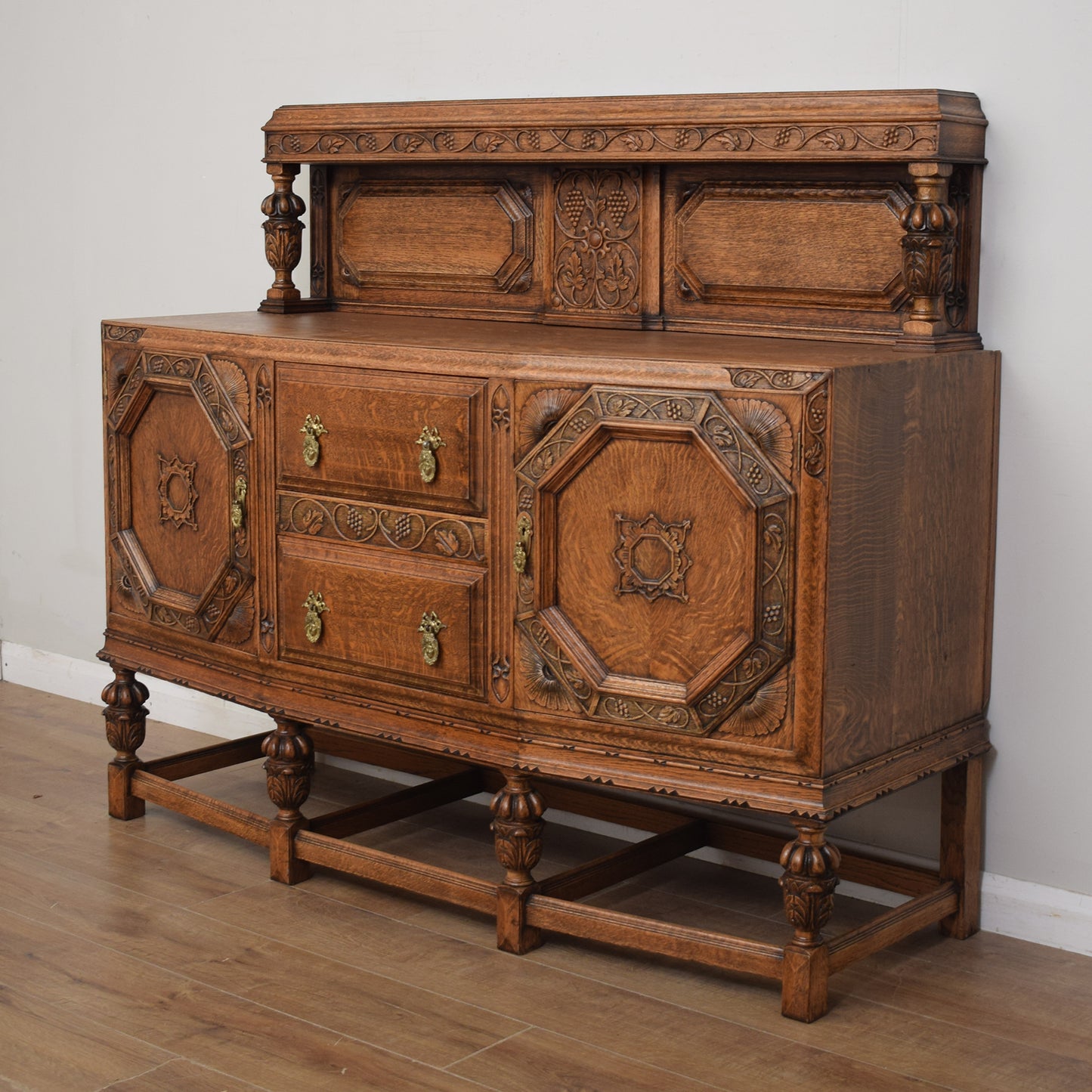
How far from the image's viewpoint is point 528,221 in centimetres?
336

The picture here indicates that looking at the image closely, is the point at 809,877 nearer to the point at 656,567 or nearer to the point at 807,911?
the point at 807,911

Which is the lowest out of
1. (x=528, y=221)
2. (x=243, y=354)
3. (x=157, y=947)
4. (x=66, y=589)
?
(x=157, y=947)

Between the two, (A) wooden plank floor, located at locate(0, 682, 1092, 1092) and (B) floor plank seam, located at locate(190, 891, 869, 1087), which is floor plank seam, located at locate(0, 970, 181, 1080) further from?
(B) floor plank seam, located at locate(190, 891, 869, 1087)

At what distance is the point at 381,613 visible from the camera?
2.98 meters

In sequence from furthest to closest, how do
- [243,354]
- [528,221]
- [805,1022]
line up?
[528,221], [243,354], [805,1022]

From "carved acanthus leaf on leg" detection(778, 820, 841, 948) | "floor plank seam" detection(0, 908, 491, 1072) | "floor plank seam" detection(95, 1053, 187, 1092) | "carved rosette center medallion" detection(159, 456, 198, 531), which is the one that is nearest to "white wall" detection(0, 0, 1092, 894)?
"carved acanthus leaf on leg" detection(778, 820, 841, 948)

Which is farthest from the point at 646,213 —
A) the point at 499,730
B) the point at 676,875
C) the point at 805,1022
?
the point at 805,1022

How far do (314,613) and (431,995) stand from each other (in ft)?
2.49

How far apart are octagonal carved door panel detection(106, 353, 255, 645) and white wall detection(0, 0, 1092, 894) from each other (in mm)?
725

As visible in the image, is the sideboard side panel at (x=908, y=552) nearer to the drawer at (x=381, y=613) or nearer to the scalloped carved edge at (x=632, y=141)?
the scalloped carved edge at (x=632, y=141)

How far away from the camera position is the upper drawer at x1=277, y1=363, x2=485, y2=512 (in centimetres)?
281

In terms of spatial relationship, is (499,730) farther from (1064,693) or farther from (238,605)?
(1064,693)

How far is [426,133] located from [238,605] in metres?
1.06

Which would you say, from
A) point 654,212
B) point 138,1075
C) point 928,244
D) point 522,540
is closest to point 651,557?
point 522,540
